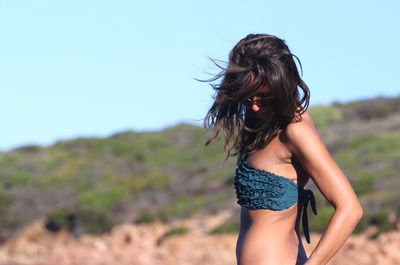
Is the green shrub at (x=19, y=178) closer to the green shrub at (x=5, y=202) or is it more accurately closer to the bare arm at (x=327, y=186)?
the green shrub at (x=5, y=202)

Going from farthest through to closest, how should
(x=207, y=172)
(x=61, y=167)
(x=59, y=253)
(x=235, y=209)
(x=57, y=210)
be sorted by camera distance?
(x=61, y=167), (x=207, y=172), (x=57, y=210), (x=235, y=209), (x=59, y=253)

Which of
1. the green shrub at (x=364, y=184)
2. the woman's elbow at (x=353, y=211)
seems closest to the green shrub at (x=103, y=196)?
the green shrub at (x=364, y=184)

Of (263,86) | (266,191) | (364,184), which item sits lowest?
(364,184)

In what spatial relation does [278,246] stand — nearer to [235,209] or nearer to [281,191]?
[281,191]

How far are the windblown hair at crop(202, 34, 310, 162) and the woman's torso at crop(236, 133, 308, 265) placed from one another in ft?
0.28

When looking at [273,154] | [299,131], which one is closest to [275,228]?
[273,154]

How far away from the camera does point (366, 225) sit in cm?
1545

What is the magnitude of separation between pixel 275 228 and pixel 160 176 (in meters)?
24.9

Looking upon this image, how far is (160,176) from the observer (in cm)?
2747

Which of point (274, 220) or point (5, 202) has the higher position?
point (274, 220)

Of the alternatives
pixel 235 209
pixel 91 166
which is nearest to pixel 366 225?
pixel 235 209

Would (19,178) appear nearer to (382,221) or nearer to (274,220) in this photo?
(382,221)

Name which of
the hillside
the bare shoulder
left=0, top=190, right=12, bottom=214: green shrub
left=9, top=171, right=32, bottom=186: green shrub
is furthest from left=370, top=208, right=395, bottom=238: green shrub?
left=9, top=171, right=32, bottom=186: green shrub

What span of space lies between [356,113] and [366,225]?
25117mm
